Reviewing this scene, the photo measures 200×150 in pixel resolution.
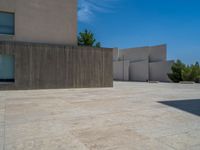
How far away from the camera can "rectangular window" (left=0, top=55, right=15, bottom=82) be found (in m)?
10.5

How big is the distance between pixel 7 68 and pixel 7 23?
290 cm

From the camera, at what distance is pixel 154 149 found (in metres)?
2.69

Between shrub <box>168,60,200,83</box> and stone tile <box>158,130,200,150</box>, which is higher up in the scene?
shrub <box>168,60,200,83</box>

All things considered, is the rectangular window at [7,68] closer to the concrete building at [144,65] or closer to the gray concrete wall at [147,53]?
the concrete building at [144,65]

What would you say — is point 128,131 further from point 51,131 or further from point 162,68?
point 162,68

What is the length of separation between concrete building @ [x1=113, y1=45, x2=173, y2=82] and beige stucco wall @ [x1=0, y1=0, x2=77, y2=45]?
1586 cm

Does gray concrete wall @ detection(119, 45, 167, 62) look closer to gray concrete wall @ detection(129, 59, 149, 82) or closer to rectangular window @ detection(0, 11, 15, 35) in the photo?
gray concrete wall @ detection(129, 59, 149, 82)

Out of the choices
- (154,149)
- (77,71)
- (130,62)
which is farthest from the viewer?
(130,62)

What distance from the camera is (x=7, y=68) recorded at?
1055 centimetres

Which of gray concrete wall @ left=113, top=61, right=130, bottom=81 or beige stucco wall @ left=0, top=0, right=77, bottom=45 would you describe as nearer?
beige stucco wall @ left=0, top=0, right=77, bottom=45

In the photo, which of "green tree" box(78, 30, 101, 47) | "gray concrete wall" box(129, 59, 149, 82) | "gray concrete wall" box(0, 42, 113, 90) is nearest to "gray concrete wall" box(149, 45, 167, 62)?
"gray concrete wall" box(129, 59, 149, 82)

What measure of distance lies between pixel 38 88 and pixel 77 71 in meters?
2.66

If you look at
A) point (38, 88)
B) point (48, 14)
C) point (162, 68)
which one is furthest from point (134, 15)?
point (162, 68)

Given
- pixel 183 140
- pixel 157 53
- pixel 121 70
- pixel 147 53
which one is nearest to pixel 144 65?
pixel 147 53
